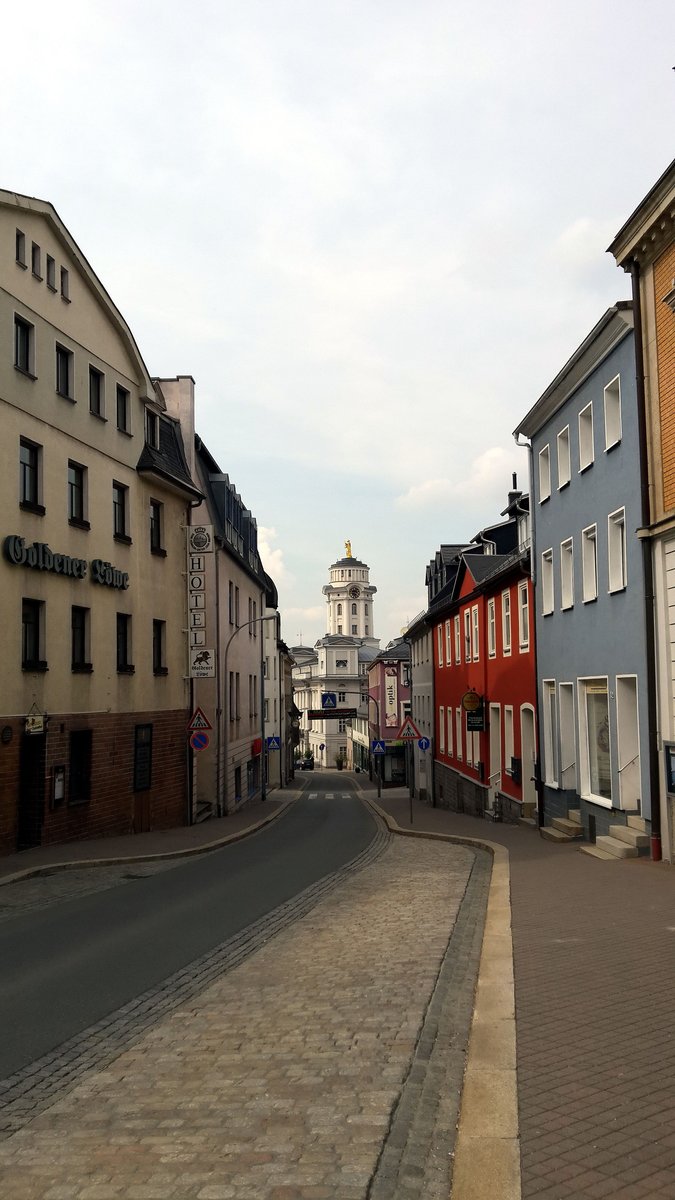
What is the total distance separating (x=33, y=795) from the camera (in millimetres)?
21328

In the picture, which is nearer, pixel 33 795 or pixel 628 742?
pixel 628 742

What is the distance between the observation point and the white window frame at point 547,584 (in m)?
24.4

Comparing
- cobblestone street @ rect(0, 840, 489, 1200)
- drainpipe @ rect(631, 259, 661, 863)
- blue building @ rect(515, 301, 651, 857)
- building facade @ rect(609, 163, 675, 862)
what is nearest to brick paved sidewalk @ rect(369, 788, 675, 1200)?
cobblestone street @ rect(0, 840, 489, 1200)

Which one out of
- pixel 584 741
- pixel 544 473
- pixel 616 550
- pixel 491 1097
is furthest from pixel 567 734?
pixel 491 1097

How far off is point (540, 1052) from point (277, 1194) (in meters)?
2.49

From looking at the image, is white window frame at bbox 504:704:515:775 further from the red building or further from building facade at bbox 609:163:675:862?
building facade at bbox 609:163:675:862

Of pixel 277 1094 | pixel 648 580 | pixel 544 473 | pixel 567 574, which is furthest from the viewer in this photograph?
pixel 544 473

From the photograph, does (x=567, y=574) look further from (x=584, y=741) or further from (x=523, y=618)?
(x=523, y=618)

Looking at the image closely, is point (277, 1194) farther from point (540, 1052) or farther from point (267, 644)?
point (267, 644)

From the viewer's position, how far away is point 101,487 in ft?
81.1

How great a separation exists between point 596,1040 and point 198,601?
24.3 meters

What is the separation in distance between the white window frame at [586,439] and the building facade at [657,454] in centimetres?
360

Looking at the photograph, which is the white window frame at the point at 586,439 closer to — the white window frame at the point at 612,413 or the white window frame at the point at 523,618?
the white window frame at the point at 612,413

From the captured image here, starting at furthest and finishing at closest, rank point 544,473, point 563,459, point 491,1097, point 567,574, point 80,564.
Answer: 1. point 544,473
2. point 80,564
3. point 563,459
4. point 567,574
5. point 491,1097
